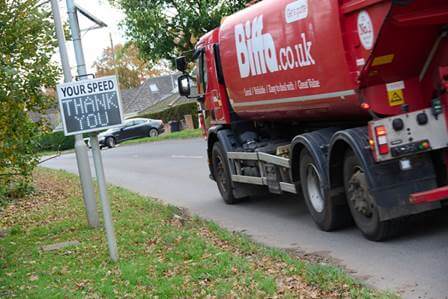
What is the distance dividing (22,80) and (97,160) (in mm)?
3706

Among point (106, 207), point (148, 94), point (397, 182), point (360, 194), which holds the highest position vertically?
point (148, 94)

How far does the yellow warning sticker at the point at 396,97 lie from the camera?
7465 mm

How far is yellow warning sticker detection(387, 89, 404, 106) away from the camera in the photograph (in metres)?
7.46

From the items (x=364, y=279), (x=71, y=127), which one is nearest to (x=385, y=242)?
(x=364, y=279)

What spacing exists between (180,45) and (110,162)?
632cm

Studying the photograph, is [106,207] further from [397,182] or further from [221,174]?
[221,174]

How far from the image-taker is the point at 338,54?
25.3 feet

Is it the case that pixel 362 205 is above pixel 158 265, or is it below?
above

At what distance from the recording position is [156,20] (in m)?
29.5

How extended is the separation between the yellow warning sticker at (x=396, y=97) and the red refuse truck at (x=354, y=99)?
0.01 metres

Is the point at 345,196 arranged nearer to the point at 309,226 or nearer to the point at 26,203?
the point at 309,226

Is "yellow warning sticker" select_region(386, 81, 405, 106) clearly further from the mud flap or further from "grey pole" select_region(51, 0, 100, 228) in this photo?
"grey pole" select_region(51, 0, 100, 228)

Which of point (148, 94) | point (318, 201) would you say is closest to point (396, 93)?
point (318, 201)

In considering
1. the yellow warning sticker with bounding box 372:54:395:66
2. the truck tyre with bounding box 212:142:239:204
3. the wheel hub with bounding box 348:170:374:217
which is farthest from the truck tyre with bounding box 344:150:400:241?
the truck tyre with bounding box 212:142:239:204
